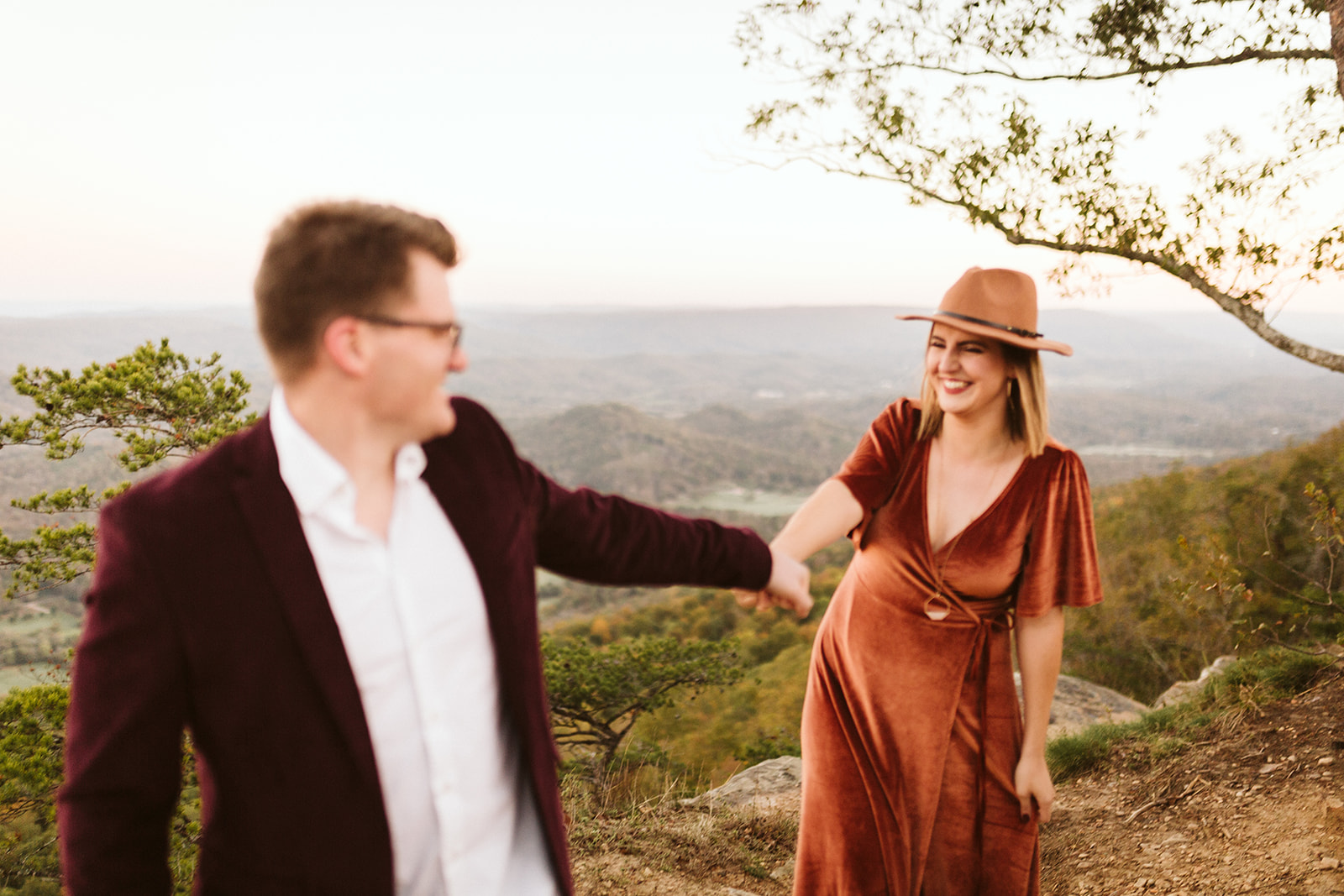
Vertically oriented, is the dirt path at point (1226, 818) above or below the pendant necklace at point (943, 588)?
below

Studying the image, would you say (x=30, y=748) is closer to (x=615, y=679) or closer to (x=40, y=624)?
(x=615, y=679)

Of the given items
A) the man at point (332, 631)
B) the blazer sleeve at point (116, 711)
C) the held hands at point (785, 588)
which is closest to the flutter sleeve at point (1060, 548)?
the held hands at point (785, 588)

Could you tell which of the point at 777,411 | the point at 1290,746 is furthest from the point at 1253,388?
the point at 1290,746

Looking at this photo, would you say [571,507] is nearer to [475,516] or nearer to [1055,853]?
[475,516]

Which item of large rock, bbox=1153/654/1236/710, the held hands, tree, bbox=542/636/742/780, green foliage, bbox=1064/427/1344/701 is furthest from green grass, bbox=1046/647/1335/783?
tree, bbox=542/636/742/780

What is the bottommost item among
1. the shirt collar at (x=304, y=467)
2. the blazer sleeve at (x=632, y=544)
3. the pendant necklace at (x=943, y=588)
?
the pendant necklace at (x=943, y=588)

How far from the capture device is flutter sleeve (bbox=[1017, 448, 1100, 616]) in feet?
7.91

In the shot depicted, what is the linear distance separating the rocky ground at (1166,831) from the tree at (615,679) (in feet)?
28.7

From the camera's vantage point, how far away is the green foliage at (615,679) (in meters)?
13.5

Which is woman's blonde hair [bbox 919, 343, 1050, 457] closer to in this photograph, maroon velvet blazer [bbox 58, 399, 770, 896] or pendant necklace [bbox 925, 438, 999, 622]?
pendant necklace [bbox 925, 438, 999, 622]

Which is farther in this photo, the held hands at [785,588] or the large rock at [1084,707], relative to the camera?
the large rock at [1084,707]

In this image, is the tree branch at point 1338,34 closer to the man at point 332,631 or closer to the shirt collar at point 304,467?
the man at point 332,631

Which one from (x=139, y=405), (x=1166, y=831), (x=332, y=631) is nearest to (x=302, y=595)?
(x=332, y=631)

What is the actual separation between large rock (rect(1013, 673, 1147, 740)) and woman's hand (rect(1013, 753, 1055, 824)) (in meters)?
6.38
